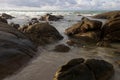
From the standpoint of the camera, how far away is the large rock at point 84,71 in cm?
568

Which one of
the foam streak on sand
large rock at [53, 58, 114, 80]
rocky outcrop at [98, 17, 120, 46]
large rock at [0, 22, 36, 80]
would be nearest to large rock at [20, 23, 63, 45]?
rocky outcrop at [98, 17, 120, 46]

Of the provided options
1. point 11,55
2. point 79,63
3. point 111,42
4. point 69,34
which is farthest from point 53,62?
point 69,34

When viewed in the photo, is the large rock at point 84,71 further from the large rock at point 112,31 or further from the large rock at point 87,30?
the large rock at point 87,30

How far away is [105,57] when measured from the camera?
9.52 metres

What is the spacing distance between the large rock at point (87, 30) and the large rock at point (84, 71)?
781 cm

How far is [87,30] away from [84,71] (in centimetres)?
988

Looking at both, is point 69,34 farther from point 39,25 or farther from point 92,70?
point 92,70

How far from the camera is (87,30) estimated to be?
15508mm

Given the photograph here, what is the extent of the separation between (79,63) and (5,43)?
3351mm

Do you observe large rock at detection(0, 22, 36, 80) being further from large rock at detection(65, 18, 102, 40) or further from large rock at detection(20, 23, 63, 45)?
large rock at detection(65, 18, 102, 40)

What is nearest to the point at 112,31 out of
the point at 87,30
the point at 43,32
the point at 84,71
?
the point at 87,30

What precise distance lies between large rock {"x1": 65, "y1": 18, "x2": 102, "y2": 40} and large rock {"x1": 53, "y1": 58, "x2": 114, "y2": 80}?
781 cm

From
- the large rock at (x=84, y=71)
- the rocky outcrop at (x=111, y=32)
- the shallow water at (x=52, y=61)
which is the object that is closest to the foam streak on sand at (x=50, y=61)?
the shallow water at (x=52, y=61)

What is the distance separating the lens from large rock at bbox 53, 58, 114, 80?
568 centimetres
